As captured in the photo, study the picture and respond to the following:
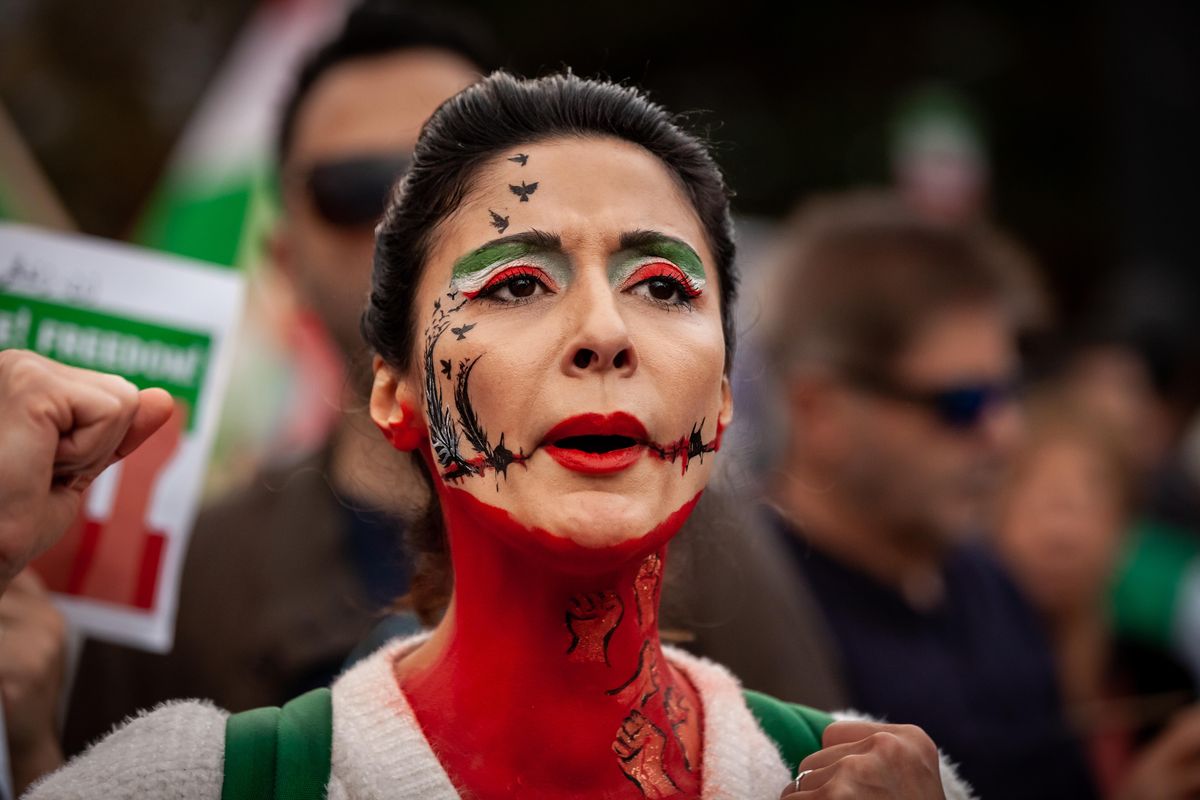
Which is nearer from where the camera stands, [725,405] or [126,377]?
[725,405]

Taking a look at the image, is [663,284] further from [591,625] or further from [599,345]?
[591,625]

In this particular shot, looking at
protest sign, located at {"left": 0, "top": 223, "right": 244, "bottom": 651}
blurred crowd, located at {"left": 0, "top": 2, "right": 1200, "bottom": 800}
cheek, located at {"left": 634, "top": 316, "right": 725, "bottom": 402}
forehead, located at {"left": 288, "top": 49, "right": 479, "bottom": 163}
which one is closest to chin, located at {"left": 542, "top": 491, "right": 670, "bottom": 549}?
cheek, located at {"left": 634, "top": 316, "right": 725, "bottom": 402}

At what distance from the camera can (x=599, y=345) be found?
234 centimetres

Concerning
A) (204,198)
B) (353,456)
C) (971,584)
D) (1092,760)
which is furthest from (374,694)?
(204,198)

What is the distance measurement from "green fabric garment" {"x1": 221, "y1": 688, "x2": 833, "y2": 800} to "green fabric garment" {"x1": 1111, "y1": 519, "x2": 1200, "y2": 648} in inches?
156

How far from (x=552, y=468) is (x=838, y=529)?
2773mm

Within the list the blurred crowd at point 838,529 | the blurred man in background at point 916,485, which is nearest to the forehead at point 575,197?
the blurred crowd at point 838,529

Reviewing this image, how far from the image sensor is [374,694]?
254 centimetres

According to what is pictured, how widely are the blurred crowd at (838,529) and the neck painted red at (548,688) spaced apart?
0.41 m

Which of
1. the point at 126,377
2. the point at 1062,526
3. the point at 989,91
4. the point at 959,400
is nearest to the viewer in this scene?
the point at 126,377

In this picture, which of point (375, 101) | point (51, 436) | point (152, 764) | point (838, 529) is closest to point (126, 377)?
point (51, 436)

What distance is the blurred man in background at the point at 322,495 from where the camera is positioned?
368 centimetres

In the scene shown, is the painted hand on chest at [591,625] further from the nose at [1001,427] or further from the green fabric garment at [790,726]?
the nose at [1001,427]

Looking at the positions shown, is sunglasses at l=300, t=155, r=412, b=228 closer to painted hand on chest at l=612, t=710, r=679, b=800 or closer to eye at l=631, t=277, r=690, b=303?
eye at l=631, t=277, r=690, b=303
